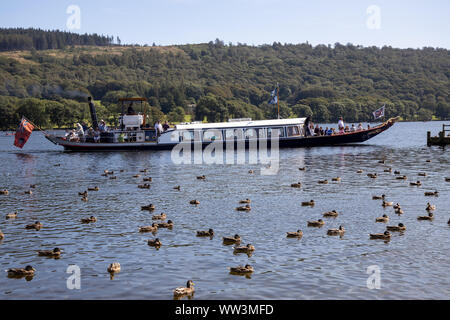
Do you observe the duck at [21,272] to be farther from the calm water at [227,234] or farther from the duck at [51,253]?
the duck at [51,253]

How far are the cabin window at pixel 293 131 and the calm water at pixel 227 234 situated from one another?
115 ft

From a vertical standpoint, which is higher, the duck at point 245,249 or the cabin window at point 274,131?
the cabin window at point 274,131

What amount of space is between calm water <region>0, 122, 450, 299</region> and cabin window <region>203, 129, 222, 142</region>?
108ft

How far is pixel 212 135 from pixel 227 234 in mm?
58477

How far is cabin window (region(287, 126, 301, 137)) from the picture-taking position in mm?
87750

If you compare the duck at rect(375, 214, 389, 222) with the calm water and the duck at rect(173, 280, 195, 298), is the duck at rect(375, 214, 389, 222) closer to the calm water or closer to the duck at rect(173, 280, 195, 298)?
the calm water

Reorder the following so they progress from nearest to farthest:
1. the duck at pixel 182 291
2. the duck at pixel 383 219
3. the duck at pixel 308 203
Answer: the duck at pixel 182 291
the duck at pixel 383 219
the duck at pixel 308 203

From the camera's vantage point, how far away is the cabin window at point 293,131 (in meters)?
87.8

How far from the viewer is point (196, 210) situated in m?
35.1

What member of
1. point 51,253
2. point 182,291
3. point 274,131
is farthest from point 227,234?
point 274,131

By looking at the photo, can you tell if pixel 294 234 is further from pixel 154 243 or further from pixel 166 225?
pixel 166 225

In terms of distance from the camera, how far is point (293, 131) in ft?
289

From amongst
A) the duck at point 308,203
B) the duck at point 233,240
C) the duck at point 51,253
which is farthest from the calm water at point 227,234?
the duck at point 308,203
